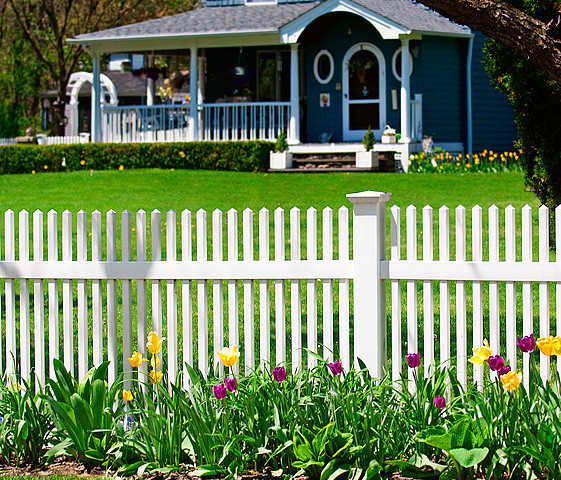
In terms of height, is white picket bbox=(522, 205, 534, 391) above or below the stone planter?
below

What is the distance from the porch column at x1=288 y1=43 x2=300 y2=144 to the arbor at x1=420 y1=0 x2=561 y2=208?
1344 centimetres

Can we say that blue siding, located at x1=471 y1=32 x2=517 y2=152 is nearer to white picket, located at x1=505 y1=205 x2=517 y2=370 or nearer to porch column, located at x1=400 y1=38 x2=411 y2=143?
porch column, located at x1=400 y1=38 x2=411 y2=143

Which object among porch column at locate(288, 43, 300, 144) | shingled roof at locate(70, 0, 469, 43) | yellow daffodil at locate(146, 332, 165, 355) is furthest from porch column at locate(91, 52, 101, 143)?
yellow daffodil at locate(146, 332, 165, 355)

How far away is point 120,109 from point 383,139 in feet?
21.3

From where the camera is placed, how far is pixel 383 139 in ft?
64.3

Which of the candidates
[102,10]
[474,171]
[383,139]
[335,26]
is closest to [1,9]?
[102,10]

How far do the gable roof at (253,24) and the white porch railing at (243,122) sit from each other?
4.90ft

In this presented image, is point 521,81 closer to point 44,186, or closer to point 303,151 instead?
point 44,186

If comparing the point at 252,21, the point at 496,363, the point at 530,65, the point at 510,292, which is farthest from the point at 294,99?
the point at 496,363

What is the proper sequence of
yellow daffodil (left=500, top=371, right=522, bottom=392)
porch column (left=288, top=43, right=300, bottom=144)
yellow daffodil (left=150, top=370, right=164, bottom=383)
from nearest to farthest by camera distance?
yellow daffodil (left=500, top=371, right=522, bottom=392)
yellow daffodil (left=150, top=370, right=164, bottom=383)
porch column (left=288, top=43, right=300, bottom=144)

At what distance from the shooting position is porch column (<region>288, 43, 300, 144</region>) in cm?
2034

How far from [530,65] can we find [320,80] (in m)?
16.3

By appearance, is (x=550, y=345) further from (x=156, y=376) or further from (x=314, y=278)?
(x=156, y=376)

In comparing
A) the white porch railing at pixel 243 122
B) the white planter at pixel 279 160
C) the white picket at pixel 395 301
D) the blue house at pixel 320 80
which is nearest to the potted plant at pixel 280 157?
the white planter at pixel 279 160
